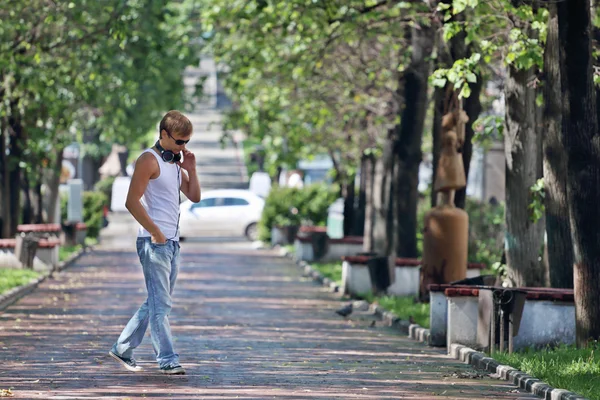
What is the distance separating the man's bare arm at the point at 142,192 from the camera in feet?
37.6

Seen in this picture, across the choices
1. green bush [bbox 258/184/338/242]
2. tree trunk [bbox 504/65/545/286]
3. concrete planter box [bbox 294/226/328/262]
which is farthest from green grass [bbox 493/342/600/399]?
green bush [bbox 258/184/338/242]

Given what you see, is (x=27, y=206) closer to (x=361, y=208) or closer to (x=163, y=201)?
(x=361, y=208)

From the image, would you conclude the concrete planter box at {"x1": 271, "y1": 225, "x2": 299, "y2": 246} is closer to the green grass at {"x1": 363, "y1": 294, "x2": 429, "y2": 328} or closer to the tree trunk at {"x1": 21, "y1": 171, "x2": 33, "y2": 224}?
the tree trunk at {"x1": 21, "y1": 171, "x2": 33, "y2": 224}

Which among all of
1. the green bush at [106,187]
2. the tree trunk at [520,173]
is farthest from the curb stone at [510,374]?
the green bush at [106,187]

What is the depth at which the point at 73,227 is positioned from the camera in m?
40.2

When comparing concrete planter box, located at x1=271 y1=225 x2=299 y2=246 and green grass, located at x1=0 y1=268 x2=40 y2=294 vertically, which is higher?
concrete planter box, located at x1=271 y1=225 x2=299 y2=246

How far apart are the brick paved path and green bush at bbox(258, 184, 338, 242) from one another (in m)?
18.4

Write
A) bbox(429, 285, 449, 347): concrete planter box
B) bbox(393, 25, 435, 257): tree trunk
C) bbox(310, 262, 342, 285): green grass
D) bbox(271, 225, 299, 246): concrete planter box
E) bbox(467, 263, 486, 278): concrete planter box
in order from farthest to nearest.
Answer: bbox(271, 225, 299, 246): concrete planter box, bbox(310, 262, 342, 285): green grass, bbox(393, 25, 435, 257): tree trunk, bbox(467, 263, 486, 278): concrete planter box, bbox(429, 285, 449, 347): concrete planter box

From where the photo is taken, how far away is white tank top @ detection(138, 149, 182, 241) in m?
11.6

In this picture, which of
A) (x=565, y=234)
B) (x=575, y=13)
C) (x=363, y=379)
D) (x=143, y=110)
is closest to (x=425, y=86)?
(x=565, y=234)

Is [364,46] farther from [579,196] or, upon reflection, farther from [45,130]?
[579,196]

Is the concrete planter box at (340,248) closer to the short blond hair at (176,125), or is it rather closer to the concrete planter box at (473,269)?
the concrete planter box at (473,269)

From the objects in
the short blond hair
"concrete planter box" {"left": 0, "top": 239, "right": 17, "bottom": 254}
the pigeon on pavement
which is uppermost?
the short blond hair

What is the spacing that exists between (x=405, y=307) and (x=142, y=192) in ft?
28.8
